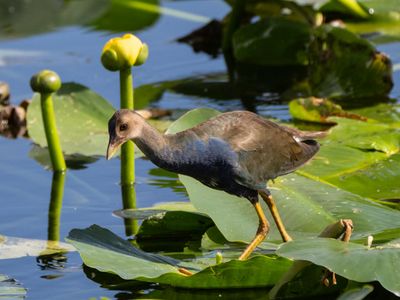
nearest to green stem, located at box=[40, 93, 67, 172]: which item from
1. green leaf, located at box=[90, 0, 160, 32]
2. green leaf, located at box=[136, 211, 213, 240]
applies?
green leaf, located at box=[136, 211, 213, 240]

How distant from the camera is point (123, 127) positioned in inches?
121

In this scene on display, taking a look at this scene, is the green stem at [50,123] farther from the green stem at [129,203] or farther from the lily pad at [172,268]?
the lily pad at [172,268]

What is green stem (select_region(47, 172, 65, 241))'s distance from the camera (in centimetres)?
367

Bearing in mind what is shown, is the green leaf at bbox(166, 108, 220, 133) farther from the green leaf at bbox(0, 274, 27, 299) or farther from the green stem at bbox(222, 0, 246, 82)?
the green stem at bbox(222, 0, 246, 82)

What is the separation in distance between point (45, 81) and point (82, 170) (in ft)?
1.64

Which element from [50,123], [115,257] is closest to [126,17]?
[50,123]

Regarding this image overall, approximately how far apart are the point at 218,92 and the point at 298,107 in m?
0.84

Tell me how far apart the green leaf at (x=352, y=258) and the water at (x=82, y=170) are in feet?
2.03

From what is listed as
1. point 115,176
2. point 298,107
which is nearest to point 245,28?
point 298,107

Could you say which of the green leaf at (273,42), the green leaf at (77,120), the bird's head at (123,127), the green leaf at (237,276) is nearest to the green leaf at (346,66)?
the green leaf at (273,42)

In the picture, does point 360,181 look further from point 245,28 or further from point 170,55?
point 170,55

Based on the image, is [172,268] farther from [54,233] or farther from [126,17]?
[126,17]

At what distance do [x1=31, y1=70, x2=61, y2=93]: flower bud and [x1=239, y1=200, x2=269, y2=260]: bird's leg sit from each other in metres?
0.97

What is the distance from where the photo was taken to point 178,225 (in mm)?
3461
